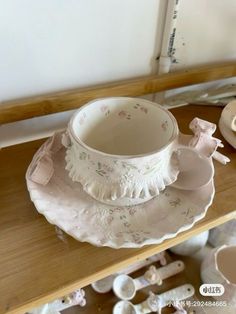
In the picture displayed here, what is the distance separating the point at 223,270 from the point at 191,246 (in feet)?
0.26

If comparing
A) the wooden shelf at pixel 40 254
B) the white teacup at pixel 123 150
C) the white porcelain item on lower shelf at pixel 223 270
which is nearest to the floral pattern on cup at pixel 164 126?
the white teacup at pixel 123 150

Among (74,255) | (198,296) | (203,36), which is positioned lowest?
(198,296)

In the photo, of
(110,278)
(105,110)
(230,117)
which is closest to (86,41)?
(105,110)

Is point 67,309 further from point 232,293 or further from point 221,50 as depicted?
point 221,50

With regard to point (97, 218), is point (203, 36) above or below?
above

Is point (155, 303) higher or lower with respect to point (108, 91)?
lower

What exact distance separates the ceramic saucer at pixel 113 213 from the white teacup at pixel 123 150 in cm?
2

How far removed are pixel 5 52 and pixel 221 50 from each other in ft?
1.24

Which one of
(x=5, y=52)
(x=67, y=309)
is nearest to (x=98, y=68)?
(x=5, y=52)

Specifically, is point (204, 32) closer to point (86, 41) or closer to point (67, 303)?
point (86, 41)

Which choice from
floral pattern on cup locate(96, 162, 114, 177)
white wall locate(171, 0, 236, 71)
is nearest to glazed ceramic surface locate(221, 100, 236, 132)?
white wall locate(171, 0, 236, 71)

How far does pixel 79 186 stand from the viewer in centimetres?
44

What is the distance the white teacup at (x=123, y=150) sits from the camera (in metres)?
0.37

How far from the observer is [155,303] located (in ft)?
2.05
